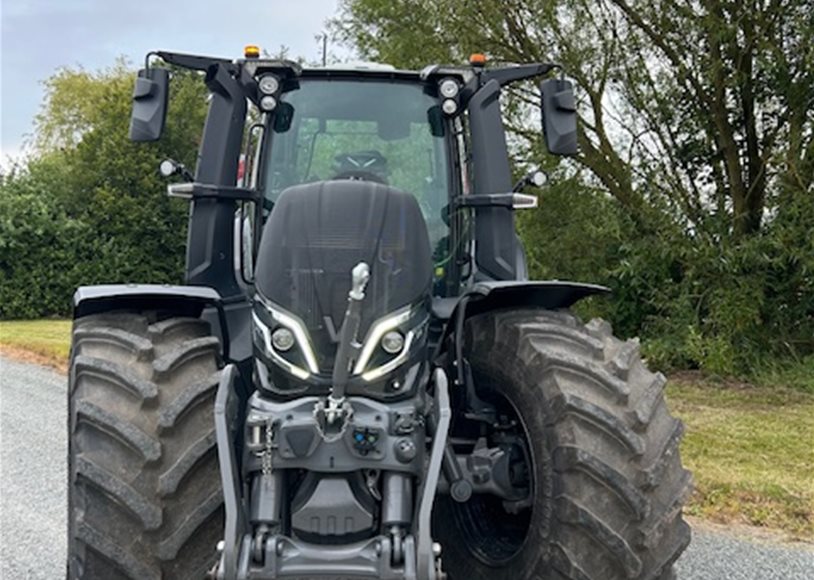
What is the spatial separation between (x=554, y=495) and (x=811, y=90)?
302 inches

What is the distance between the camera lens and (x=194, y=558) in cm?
259

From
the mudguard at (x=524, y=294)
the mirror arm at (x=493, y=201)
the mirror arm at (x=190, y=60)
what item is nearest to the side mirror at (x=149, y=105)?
the mirror arm at (x=190, y=60)

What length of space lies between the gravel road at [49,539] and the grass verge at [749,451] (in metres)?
0.48

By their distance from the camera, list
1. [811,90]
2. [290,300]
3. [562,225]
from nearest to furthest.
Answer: [290,300]
[811,90]
[562,225]

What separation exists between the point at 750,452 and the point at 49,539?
16.5 feet

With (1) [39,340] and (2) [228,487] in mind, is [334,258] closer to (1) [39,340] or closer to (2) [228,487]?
(2) [228,487]

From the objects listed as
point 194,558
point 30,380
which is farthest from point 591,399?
point 30,380

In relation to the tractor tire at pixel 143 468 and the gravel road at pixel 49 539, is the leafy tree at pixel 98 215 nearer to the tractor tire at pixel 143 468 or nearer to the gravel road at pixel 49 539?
the gravel road at pixel 49 539

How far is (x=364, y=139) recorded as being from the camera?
3.86m

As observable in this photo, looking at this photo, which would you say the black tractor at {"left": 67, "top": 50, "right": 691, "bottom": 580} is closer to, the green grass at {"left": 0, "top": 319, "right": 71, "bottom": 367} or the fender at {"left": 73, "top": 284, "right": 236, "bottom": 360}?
the fender at {"left": 73, "top": 284, "right": 236, "bottom": 360}

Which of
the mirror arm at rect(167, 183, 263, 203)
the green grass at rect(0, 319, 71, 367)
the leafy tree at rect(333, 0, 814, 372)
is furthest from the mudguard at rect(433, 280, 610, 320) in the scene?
the green grass at rect(0, 319, 71, 367)

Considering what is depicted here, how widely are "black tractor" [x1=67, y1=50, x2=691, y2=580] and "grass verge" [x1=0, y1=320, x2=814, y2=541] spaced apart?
261cm

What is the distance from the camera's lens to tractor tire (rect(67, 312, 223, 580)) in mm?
2525

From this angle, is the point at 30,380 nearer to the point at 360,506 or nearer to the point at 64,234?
the point at 360,506
